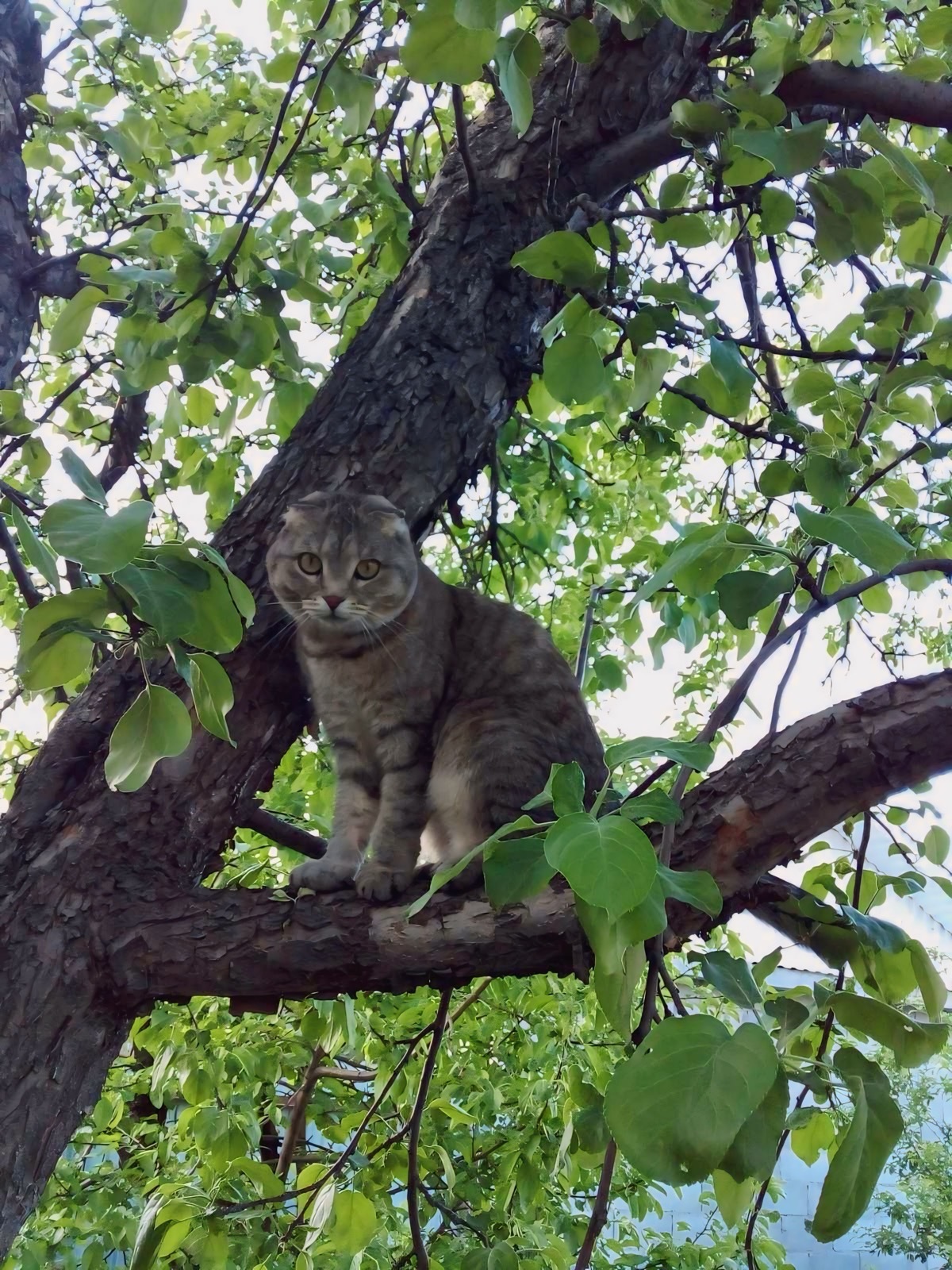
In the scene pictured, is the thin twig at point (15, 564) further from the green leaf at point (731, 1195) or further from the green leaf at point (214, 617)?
the green leaf at point (731, 1195)

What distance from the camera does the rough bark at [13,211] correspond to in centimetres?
220

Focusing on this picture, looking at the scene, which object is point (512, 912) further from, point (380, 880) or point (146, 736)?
point (146, 736)

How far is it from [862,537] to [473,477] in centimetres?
117

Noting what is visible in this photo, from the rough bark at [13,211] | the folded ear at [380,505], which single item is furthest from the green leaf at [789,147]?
the rough bark at [13,211]

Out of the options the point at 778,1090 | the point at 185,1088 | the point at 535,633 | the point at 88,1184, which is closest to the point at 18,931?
the point at 185,1088

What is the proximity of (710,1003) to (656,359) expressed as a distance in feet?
6.92

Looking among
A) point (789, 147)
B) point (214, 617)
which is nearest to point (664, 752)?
point (214, 617)

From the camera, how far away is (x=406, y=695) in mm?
2162

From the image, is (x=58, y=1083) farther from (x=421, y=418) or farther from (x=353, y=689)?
(x=421, y=418)

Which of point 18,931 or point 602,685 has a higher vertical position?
point 602,685

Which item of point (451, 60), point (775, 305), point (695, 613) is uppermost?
point (775, 305)

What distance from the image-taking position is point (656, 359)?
131 cm

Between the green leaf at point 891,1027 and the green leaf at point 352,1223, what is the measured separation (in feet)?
2.60

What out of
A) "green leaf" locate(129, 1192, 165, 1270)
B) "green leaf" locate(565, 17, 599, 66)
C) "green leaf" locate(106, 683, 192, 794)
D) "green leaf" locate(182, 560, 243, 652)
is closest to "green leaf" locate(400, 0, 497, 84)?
"green leaf" locate(565, 17, 599, 66)
